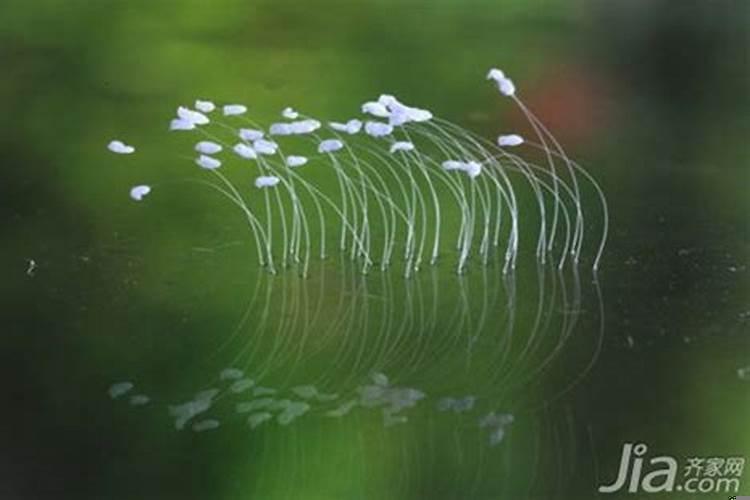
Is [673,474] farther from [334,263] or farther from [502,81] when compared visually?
[502,81]

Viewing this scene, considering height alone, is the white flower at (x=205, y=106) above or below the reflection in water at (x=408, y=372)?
above

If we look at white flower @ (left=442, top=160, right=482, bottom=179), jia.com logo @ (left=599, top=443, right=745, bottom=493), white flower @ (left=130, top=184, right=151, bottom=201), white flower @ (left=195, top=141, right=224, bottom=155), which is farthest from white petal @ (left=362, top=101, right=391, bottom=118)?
jia.com logo @ (left=599, top=443, right=745, bottom=493)

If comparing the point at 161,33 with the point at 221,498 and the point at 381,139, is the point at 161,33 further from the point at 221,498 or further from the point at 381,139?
the point at 221,498

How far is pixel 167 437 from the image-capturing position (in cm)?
117

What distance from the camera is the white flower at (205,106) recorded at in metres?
1.53

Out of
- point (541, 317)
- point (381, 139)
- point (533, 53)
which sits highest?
Answer: point (533, 53)

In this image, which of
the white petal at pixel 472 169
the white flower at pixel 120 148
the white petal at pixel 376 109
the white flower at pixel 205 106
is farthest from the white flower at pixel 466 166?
the white flower at pixel 120 148

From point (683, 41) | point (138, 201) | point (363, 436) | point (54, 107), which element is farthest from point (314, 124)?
point (683, 41)

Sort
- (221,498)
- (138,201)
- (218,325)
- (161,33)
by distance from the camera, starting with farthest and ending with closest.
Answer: (161,33)
(138,201)
(218,325)
(221,498)

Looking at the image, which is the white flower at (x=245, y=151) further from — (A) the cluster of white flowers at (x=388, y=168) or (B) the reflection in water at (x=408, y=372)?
(B) the reflection in water at (x=408, y=372)

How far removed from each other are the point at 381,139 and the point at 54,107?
48 centimetres

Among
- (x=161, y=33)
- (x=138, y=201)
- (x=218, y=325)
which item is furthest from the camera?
(x=161, y=33)

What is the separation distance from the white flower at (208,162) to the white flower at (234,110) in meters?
0.08

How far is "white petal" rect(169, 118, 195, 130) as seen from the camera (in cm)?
152
